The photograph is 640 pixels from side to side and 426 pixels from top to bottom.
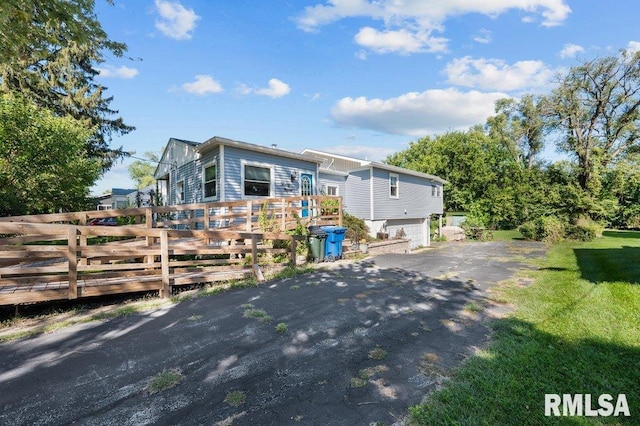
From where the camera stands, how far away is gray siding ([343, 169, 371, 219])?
17109 millimetres

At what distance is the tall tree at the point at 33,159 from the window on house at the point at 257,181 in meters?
8.70

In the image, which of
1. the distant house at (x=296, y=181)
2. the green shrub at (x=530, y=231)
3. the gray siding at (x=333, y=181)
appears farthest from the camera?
the green shrub at (x=530, y=231)

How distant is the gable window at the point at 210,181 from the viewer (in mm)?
11469

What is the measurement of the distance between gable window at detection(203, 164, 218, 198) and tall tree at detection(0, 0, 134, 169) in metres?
4.74

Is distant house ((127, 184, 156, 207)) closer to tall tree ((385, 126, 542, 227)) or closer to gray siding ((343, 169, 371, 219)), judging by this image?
gray siding ((343, 169, 371, 219))

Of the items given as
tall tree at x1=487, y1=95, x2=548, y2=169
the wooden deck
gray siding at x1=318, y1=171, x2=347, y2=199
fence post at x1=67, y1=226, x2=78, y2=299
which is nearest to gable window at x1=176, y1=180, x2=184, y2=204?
gray siding at x1=318, y1=171, x2=347, y2=199

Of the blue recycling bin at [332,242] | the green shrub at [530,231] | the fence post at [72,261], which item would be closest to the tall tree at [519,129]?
the green shrub at [530,231]

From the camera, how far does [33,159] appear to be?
12422mm

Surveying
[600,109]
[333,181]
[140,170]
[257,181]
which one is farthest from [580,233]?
[140,170]

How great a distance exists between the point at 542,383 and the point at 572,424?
54 cm

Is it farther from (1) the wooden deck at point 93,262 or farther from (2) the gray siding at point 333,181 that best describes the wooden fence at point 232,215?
(2) the gray siding at point 333,181

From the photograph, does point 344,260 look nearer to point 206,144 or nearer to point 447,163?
point 206,144

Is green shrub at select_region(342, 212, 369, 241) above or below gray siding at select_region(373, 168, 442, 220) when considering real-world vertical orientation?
below

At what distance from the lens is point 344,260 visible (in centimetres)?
1021
